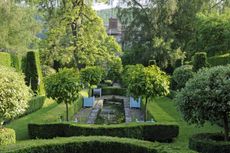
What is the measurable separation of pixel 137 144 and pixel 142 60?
27.7 metres

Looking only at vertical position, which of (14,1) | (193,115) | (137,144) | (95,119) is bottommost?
(95,119)

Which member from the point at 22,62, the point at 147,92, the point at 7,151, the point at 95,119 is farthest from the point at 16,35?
the point at 7,151

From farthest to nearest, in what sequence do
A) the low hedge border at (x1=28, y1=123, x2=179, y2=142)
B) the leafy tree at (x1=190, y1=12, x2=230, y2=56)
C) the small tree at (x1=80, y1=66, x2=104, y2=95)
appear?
the small tree at (x1=80, y1=66, x2=104, y2=95) → the leafy tree at (x1=190, y1=12, x2=230, y2=56) → the low hedge border at (x1=28, y1=123, x2=179, y2=142)

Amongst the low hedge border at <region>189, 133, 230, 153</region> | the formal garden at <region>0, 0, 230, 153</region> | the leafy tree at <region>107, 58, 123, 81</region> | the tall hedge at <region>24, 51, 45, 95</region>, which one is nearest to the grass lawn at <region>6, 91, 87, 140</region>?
the formal garden at <region>0, 0, 230, 153</region>

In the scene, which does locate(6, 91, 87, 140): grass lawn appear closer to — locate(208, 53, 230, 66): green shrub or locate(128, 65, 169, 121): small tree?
locate(128, 65, 169, 121): small tree

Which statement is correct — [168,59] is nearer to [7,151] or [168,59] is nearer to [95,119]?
[95,119]

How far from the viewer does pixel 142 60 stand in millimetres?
35125

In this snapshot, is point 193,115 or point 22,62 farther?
point 22,62

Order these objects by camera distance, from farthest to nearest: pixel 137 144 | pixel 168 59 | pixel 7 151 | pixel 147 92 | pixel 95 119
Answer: pixel 168 59, pixel 95 119, pixel 147 92, pixel 137 144, pixel 7 151

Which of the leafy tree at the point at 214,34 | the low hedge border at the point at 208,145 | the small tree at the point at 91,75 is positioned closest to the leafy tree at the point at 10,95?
the low hedge border at the point at 208,145

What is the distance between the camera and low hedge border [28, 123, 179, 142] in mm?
10781

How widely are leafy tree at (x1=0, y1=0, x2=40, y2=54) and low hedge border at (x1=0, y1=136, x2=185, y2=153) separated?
24.6m

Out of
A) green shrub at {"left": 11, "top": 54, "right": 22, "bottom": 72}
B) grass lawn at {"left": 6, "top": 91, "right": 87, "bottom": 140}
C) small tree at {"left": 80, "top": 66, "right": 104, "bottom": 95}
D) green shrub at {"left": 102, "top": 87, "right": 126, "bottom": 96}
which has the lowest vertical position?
green shrub at {"left": 102, "top": 87, "right": 126, "bottom": 96}

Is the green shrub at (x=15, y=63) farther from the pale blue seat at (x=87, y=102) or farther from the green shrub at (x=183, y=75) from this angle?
the green shrub at (x=183, y=75)
